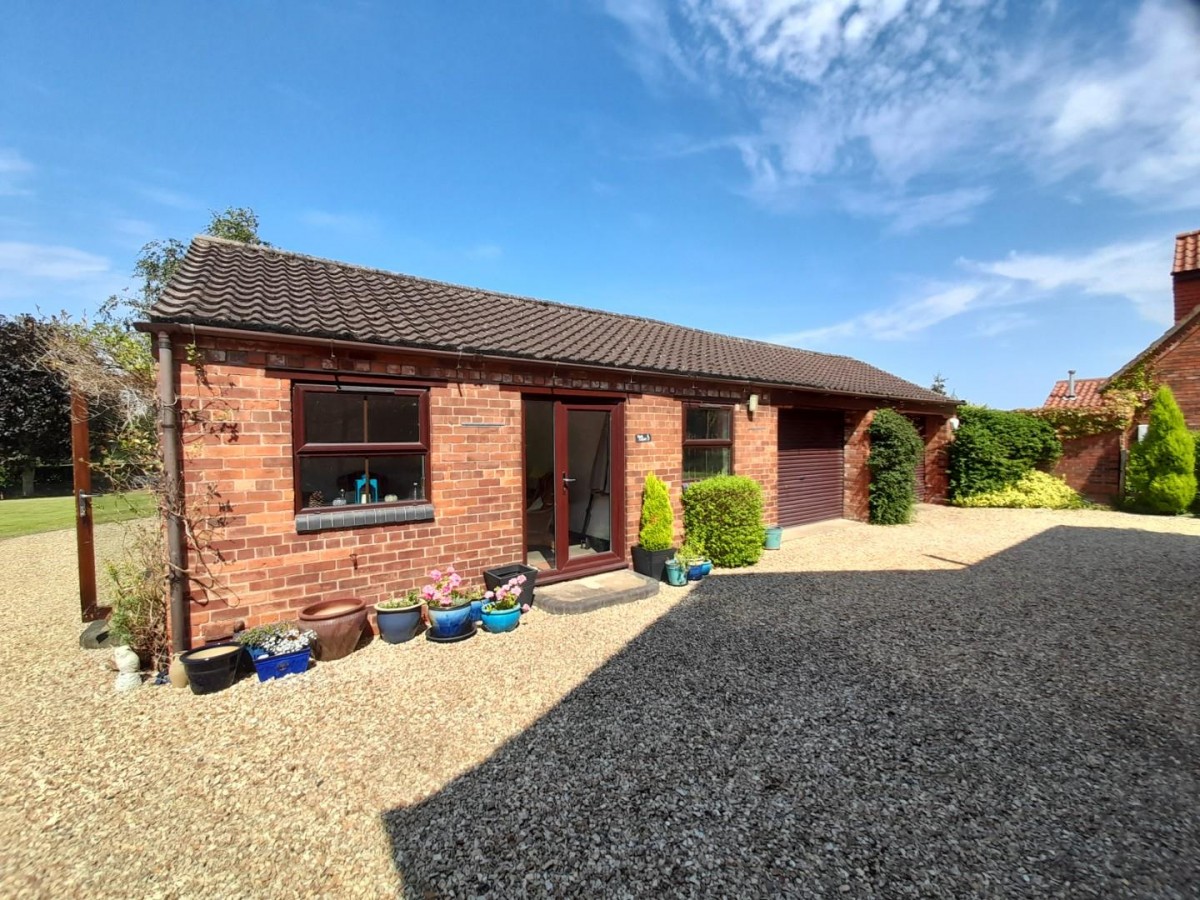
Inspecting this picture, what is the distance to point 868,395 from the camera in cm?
1186

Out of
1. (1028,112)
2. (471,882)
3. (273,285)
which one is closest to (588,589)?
(471,882)

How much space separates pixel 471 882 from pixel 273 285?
21.1 feet

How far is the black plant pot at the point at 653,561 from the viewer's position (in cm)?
724

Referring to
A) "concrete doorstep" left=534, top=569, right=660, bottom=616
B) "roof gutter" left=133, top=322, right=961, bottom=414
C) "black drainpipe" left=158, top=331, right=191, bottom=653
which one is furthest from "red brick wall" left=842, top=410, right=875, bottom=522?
"black drainpipe" left=158, top=331, right=191, bottom=653

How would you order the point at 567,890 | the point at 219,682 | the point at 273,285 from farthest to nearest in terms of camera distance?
1. the point at 273,285
2. the point at 219,682
3. the point at 567,890

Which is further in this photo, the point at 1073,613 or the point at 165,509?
the point at 1073,613

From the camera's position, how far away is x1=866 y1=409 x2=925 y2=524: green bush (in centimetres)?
1164

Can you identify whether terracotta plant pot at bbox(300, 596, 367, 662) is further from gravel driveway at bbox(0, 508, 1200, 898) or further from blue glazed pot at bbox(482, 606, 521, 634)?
blue glazed pot at bbox(482, 606, 521, 634)

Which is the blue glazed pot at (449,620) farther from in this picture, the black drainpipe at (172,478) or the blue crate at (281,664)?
the black drainpipe at (172,478)

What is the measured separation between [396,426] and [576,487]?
13.7 ft

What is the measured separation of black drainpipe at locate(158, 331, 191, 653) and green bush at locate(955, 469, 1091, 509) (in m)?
17.1

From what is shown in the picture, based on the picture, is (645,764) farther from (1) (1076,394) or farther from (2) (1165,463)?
(1) (1076,394)

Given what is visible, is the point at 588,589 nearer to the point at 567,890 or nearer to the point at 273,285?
the point at 567,890

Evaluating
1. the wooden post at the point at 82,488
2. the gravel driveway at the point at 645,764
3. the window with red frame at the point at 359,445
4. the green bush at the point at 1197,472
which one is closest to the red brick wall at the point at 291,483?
the window with red frame at the point at 359,445
